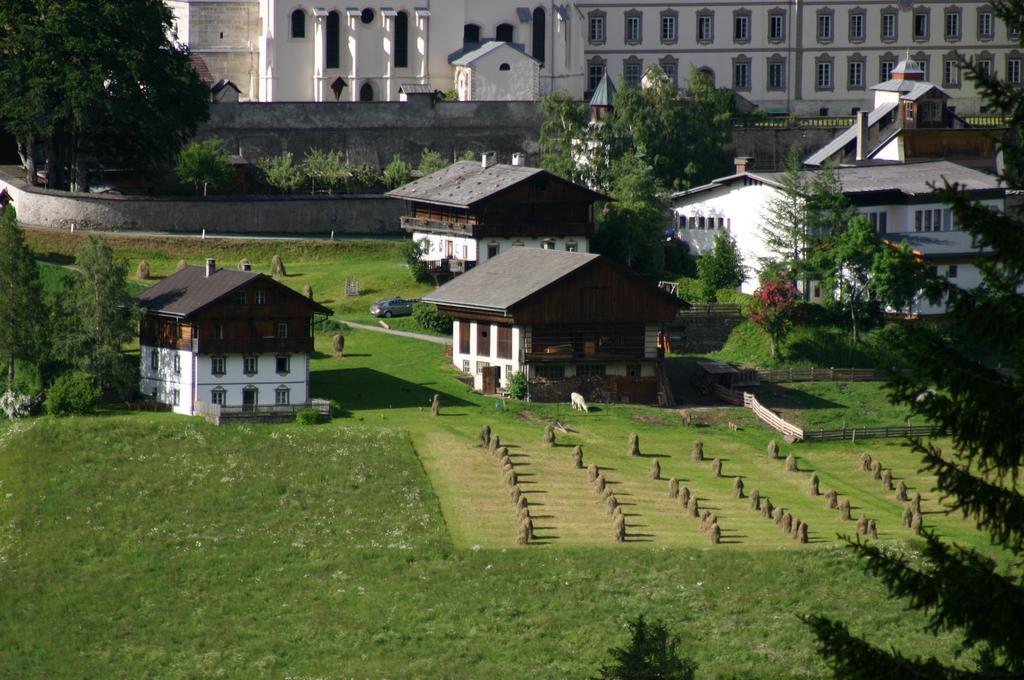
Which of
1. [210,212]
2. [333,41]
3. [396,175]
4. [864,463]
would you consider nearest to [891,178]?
[864,463]

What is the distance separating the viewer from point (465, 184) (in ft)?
313

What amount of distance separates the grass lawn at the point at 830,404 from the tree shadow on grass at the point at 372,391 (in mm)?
13553

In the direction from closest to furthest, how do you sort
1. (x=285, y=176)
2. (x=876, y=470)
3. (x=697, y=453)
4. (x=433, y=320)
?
(x=876, y=470), (x=697, y=453), (x=433, y=320), (x=285, y=176)

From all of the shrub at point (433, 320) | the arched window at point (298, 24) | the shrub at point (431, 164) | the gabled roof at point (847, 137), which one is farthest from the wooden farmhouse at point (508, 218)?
the arched window at point (298, 24)

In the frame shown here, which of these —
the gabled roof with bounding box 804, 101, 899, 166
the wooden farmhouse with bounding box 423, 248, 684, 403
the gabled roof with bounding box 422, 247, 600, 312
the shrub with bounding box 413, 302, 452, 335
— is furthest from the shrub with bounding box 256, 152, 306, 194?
the gabled roof with bounding box 804, 101, 899, 166

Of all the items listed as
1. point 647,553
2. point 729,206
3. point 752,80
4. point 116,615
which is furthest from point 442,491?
point 752,80

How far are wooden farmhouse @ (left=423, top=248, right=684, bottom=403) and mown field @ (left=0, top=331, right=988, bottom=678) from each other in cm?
426

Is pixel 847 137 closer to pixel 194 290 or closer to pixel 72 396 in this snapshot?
pixel 194 290

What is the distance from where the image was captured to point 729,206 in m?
94.4

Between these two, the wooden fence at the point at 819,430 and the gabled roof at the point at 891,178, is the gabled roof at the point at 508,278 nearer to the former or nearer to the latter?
the wooden fence at the point at 819,430

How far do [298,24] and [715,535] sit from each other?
64.5 m

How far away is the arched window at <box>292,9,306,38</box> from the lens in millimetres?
114562

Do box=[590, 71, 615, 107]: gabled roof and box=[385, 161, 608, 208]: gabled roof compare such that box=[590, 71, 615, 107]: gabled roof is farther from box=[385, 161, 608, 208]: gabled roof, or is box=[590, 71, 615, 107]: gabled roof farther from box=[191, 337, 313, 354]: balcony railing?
box=[191, 337, 313, 354]: balcony railing

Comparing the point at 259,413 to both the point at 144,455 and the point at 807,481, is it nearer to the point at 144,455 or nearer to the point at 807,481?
the point at 144,455
